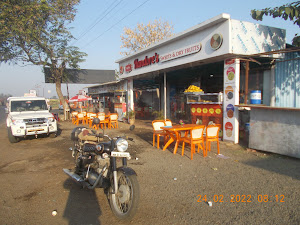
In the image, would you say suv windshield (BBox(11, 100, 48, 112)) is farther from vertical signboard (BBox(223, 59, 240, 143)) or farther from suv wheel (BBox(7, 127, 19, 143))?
vertical signboard (BBox(223, 59, 240, 143))

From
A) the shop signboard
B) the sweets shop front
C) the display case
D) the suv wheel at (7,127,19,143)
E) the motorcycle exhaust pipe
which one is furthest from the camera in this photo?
the suv wheel at (7,127,19,143)

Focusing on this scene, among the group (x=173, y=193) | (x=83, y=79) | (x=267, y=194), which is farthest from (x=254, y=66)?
(x=83, y=79)

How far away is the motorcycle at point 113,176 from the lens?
305 centimetres

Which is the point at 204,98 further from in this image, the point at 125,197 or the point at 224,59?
the point at 125,197

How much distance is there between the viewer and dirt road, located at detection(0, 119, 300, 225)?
321cm

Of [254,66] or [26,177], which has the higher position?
[254,66]

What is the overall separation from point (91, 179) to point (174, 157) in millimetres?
3217

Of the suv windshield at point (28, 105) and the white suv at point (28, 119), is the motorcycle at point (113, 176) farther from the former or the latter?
the suv windshield at point (28, 105)

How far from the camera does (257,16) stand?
716 centimetres

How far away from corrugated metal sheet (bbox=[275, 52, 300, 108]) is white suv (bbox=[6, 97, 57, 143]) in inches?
388

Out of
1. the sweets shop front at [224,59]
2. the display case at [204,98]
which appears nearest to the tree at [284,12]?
the sweets shop front at [224,59]

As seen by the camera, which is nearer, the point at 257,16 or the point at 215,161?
the point at 215,161

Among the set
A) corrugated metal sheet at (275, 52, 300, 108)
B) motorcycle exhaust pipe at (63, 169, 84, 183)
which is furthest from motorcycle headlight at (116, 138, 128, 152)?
corrugated metal sheet at (275, 52, 300, 108)

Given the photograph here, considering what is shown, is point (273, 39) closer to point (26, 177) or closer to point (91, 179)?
point (91, 179)
